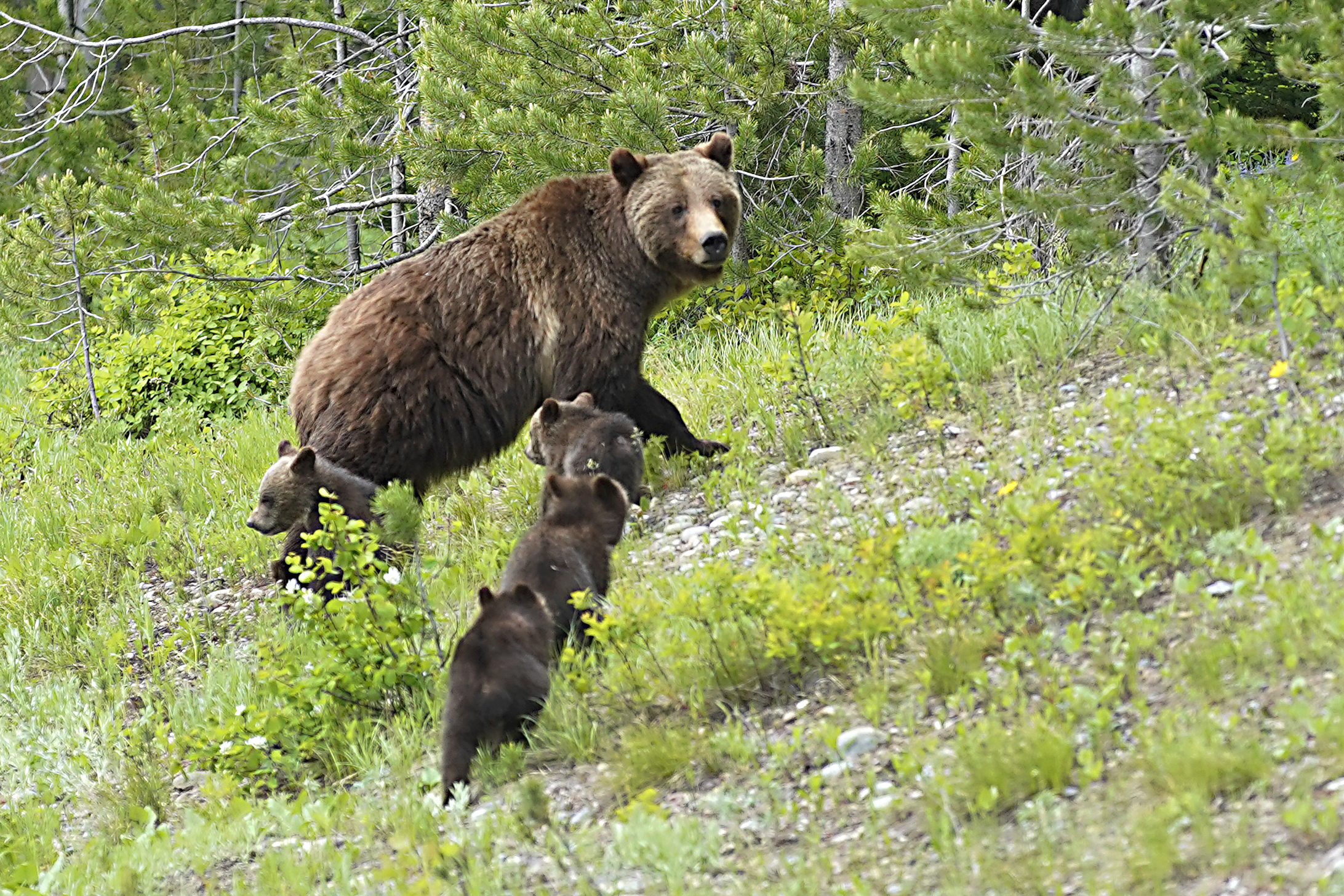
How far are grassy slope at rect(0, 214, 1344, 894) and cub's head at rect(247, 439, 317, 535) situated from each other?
1.69ft

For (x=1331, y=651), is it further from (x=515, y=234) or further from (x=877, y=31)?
(x=877, y=31)

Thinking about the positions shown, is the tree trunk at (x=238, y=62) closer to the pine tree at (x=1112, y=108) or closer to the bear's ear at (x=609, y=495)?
the pine tree at (x=1112, y=108)

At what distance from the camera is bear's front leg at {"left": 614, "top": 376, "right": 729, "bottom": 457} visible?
7.21 m

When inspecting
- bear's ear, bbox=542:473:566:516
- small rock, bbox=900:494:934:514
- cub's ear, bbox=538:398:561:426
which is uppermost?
cub's ear, bbox=538:398:561:426

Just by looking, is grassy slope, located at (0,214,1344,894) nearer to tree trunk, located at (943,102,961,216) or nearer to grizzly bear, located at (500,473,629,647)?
grizzly bear, located at (500,473,629,647)

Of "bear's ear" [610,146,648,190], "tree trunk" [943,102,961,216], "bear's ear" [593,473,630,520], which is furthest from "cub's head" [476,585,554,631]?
"tree trunk" [943,102,961,216]

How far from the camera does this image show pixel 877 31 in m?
9.93

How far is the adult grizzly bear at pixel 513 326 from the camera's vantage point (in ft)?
22.4

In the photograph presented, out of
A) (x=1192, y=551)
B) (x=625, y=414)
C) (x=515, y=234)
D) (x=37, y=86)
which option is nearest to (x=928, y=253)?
(x=625, y=414)

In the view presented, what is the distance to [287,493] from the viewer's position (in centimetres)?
648

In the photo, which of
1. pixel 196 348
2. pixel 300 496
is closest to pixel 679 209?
pixel 300 496

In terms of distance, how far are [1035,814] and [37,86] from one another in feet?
59.5

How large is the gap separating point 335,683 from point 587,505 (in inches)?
49.3

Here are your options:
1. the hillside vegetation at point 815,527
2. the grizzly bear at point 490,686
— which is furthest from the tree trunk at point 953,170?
the grizzly bear at point 490,686
